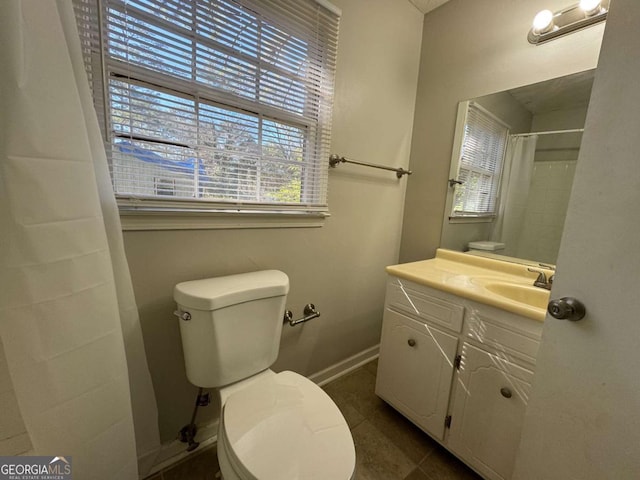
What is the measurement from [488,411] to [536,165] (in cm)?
119

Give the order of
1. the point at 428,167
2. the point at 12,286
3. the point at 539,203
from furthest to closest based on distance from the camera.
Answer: the point at 428,167 → the point at 539,203 → the point at 12,286

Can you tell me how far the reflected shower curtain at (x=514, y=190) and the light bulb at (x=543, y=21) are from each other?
18.4 inches

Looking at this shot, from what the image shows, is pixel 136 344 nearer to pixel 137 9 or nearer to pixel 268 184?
pixel 268 184

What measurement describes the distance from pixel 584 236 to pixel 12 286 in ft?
4.31

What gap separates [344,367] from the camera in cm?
174

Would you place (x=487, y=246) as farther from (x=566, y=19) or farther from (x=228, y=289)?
(x=228, y=289)

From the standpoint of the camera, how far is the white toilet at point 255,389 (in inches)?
27.2

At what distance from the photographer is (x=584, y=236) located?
60cm

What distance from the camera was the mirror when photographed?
3.95 feet

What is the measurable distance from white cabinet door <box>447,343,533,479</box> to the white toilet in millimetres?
596

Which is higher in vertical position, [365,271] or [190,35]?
[190,35]

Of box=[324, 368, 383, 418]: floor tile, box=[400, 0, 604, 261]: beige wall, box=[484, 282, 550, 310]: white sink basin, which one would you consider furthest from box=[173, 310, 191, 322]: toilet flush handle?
box=[400, 0, 604, 261]: beige wall

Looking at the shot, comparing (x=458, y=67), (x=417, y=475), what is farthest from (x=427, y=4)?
(x=417, y=475)

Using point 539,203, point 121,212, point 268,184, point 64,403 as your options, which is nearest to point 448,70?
point 539,203
